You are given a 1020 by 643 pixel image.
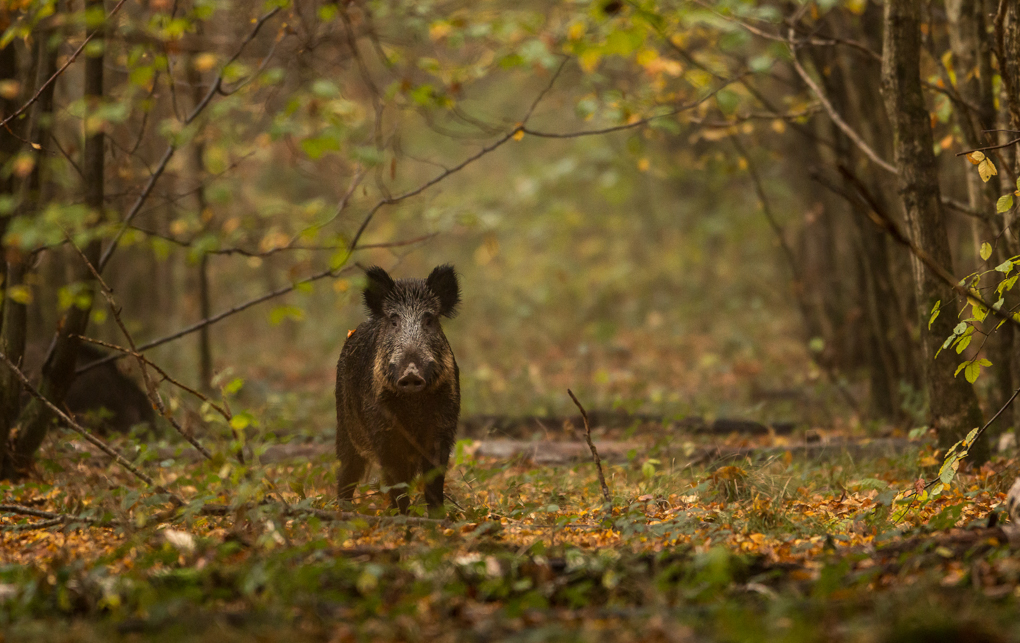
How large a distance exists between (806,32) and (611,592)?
19.5 feet

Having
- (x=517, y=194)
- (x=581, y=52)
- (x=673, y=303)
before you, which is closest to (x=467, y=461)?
(x=581, y=52)

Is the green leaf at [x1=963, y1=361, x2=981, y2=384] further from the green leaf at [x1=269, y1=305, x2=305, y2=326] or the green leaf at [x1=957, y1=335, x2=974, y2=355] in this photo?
the green leaf at [x1=269, y1=305, x2=305, y2=326]

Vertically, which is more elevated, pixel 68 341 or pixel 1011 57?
pixel 1011 57

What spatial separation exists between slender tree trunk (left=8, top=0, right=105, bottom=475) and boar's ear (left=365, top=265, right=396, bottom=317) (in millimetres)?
1955

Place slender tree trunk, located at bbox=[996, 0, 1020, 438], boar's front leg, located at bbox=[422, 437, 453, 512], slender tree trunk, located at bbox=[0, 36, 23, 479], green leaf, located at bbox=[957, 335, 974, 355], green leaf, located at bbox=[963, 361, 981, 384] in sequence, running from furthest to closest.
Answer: slender tree trunk, located at bbox=[0, 36, 23, 479]
boar's front leg, located at bbox=[422, 437, 453, 512]
slender tree trunk, located at bbox=[996, 0, 1020, 438]
green leaf, located at bbox=[963, 361, 981, 384]
green leaf, located at bbox=[957, 335, 974, 355]

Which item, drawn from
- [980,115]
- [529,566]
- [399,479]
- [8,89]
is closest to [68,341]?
[8,89]

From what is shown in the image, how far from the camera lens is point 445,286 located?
20.3ft

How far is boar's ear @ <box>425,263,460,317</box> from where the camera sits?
613 cm

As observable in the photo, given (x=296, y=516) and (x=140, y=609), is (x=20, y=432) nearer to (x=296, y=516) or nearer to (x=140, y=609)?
(x=296, y=516)

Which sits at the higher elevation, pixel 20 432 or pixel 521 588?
pixel 20 432

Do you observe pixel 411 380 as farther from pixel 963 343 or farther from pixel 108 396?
pixel 108 396

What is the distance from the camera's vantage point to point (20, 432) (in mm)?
6043

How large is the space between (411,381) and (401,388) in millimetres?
92

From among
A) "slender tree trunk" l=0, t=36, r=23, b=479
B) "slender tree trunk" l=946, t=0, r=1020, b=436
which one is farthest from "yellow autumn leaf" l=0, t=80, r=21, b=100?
"slender tree trunk" l=946, t=0, r=1020, b=436
